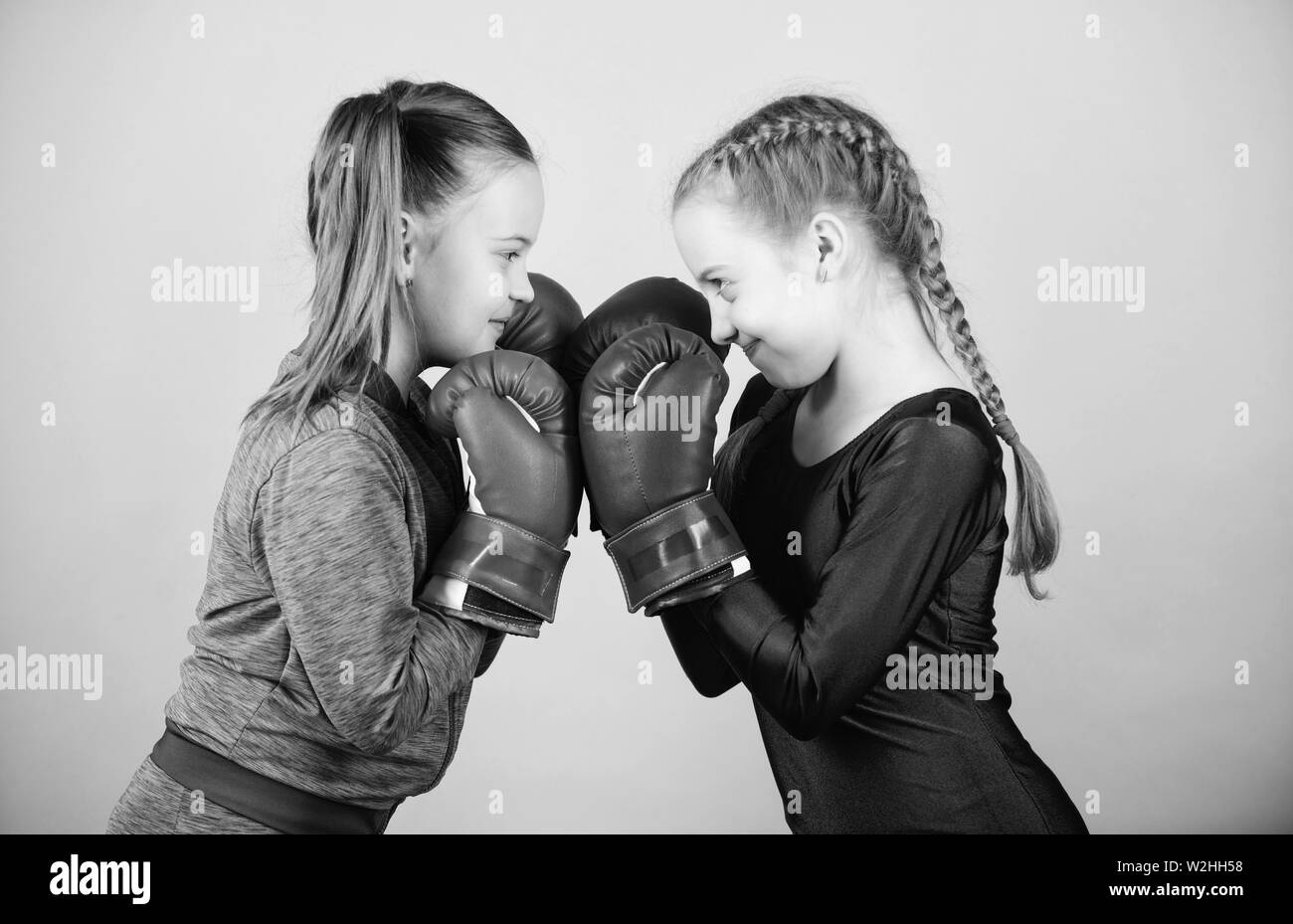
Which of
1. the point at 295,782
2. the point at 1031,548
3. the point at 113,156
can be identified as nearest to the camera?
the point at 295,782

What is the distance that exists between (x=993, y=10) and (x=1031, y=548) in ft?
6.27

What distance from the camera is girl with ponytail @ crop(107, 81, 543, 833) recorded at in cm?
151

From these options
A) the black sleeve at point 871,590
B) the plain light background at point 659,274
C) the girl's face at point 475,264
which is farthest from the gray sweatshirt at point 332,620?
the plain light background at point 659,274

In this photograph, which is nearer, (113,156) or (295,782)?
(295,782)

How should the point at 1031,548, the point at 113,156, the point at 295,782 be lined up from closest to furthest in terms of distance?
the point at 295,782 → the point at 1031,548 → the point at 113,156

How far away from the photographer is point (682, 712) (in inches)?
129

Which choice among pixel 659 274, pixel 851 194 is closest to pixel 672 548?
pixel 851 194

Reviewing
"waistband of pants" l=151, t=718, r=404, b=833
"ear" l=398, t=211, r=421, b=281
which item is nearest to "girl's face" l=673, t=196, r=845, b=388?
"ear" l=398, t=211, r=421, b=281

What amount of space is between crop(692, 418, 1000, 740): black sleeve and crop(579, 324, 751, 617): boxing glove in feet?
0.22

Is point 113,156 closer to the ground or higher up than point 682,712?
higher up

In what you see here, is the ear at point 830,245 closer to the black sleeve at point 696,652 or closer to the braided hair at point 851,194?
the braided hair at point 851,194
